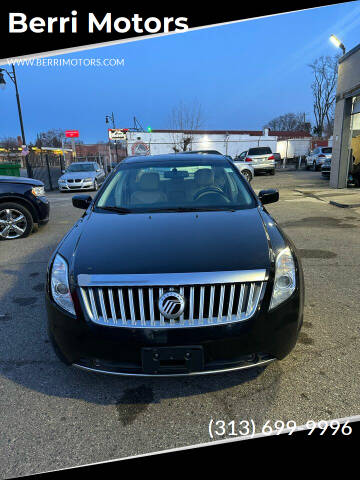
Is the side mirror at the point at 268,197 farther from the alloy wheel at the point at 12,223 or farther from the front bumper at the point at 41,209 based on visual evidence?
the alloy wheel at the point at 12,223

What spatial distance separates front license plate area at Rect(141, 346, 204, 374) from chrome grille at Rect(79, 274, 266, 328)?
137 mm

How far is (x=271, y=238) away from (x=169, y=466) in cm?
154

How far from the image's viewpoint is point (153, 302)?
1913mm

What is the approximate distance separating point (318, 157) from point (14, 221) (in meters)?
22.2

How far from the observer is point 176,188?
3.43 meters

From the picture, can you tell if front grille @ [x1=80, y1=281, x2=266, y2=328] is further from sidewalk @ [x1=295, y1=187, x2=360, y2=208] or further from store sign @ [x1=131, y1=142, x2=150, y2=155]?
store sign @ [x1=131, y1=142, x2=150, y2=155]

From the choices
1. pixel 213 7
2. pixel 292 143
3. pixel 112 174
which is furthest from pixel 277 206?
pixel 292 143

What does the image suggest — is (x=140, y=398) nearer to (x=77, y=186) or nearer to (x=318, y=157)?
(x=77, y=186)

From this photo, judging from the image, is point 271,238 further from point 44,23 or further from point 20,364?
point 44,23

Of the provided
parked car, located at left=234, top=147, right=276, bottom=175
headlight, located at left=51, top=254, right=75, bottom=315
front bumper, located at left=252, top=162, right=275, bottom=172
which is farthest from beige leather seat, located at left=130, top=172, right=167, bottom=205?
front bumper, located at left=252, top=162, right=275, bottom=172

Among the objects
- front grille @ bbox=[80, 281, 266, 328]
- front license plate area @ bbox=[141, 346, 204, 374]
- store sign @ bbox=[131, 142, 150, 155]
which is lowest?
front license plate area @ bbox=[141, 346, 204, 374]

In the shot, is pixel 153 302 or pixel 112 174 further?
pixel 112 174

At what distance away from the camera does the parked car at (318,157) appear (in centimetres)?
2275

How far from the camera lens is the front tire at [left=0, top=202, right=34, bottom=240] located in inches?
261
